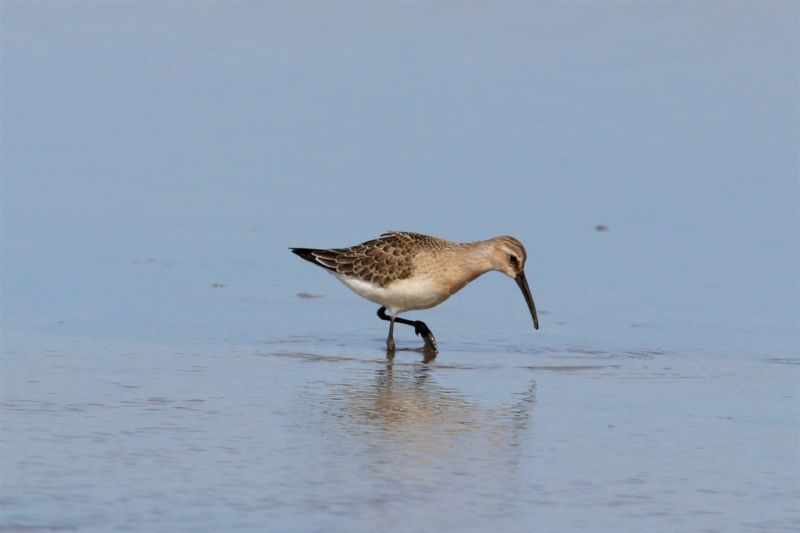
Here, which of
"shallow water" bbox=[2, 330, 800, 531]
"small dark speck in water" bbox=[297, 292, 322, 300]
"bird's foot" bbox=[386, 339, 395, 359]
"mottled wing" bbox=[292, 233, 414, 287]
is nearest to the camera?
"shallow water" bbox=[2, 330, 800, 531]

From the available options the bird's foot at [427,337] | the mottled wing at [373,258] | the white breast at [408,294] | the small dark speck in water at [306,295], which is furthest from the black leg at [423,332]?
the small dark speck in water at [306,295]

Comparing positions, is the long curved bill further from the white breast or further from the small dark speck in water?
the small dark speck in water

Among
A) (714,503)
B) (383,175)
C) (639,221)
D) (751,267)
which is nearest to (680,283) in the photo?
(751,267)

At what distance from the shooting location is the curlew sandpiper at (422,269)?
11.5m

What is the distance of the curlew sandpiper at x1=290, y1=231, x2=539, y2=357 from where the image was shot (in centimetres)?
1153

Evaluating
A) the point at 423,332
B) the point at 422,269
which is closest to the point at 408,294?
the point at 422,269

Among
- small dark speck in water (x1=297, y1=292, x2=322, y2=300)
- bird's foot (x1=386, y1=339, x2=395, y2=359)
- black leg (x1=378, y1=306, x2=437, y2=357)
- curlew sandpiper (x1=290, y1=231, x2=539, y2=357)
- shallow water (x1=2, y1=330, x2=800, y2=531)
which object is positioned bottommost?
shallow water (x1=2, y1=330, x2=800, y2=531)

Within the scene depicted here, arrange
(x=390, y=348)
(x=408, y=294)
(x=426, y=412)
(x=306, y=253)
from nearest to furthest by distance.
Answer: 1. (x=426, y=412)
2. (x=390, y=348)
3. (x=408, y=294)
4. (x=306, y=253)

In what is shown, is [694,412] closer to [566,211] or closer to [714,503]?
[714,503]

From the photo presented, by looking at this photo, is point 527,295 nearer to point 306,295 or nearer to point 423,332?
point 423,332

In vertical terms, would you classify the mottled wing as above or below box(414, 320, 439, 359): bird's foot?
above

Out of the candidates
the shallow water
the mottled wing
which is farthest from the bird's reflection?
the mottled wing

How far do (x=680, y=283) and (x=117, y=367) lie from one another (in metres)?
4.82

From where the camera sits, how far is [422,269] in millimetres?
11625
